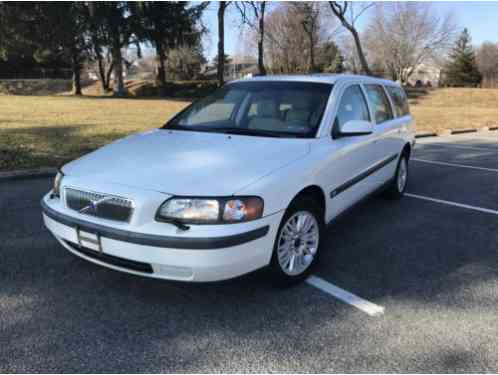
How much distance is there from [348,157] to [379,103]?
149 centimetres

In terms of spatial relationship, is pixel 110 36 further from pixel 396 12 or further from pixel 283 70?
pixel 396 12

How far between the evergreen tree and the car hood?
58047mm

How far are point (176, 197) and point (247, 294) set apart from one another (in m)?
1.03

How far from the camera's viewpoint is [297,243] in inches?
136

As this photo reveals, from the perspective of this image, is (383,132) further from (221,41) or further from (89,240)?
(221,41)

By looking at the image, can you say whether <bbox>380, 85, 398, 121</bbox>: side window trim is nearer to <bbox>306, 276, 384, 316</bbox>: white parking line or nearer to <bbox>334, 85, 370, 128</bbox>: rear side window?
<bbox>334, 85, 370, 128</bbox>: rear side window

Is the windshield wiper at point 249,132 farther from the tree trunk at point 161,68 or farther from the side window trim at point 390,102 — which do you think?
the tree trunk at point 161,68

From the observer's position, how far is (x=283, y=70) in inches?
1981

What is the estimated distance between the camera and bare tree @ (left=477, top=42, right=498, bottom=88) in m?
63.2

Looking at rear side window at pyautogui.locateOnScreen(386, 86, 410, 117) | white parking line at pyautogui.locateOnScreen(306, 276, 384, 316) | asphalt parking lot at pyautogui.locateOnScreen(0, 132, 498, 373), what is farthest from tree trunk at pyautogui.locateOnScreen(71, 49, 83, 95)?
white parking line at pyautogui.locateOnScreen(306, 276, 384, 316)

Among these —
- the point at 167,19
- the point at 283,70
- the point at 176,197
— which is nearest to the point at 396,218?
the point at 176,197

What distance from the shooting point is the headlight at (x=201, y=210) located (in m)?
2.78

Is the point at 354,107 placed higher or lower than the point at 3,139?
higher

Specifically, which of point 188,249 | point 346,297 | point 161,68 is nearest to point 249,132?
point 188,249
